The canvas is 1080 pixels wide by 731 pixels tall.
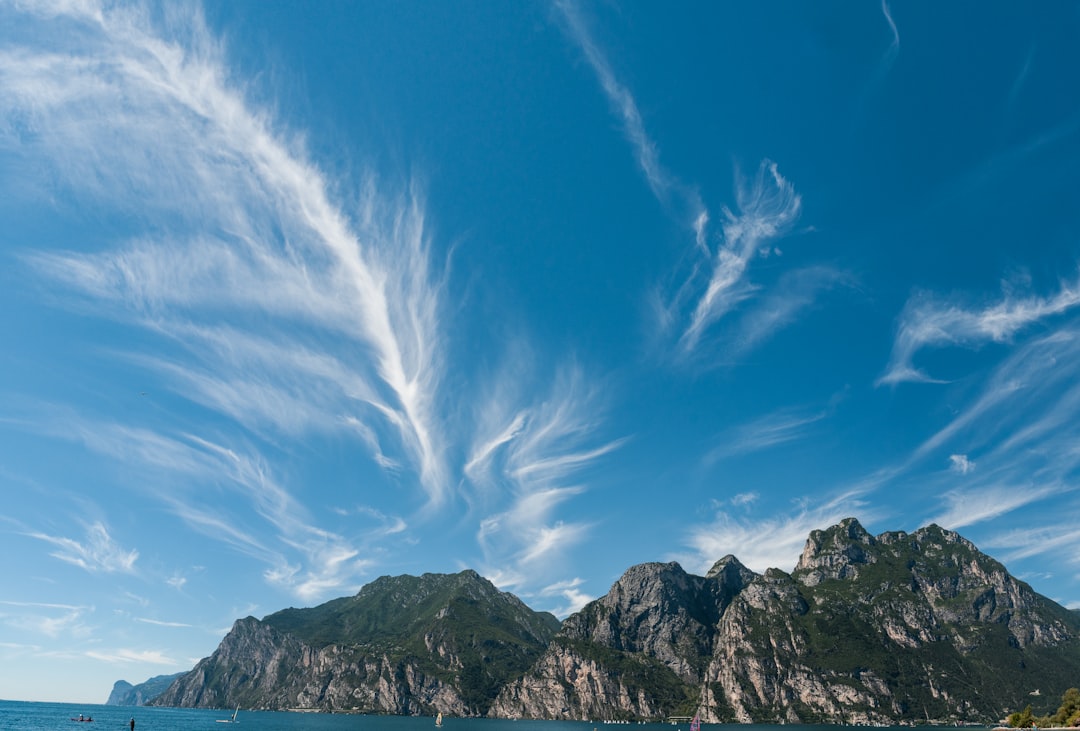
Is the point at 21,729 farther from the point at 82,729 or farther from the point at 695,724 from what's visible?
the point at 695,724

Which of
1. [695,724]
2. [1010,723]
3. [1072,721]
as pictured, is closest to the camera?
[695,724]

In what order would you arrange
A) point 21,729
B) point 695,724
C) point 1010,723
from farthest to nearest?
point 1010,723, point 21,729, point 695,724

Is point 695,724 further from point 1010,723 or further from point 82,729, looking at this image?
point 82,729

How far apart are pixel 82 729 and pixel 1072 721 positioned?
933 ft

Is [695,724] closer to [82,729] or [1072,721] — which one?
[1072,721]

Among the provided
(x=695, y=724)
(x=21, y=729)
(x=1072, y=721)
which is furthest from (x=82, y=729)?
(x=1072, y=721)

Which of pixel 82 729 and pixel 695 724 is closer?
pixel 695 724

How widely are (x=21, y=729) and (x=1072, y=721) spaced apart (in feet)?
930

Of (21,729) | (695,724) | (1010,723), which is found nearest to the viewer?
(695,724)

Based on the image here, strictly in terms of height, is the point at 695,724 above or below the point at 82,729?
below

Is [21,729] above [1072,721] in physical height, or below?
above

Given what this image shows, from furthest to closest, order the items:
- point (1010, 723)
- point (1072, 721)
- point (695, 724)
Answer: point (1010, 723) < point (1072, 721) < point (695, 724)

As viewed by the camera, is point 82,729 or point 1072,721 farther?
point 82,729

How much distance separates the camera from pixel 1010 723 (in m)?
193
